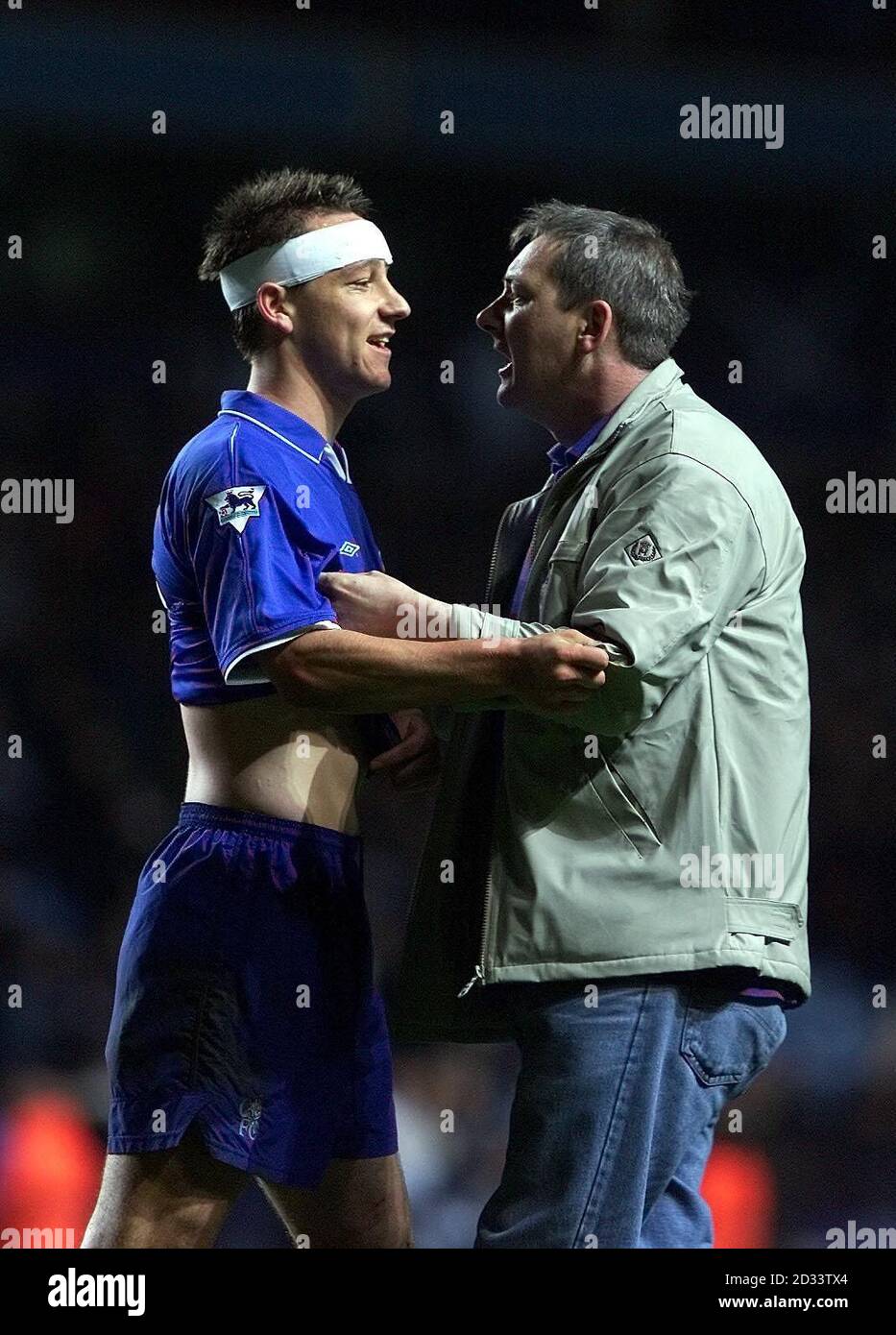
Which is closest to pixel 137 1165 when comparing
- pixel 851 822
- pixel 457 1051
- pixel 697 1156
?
pixel 697 1156

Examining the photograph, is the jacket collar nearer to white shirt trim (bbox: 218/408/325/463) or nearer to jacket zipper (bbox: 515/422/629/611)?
jacket zipper (bbox: 515/422/629/611)

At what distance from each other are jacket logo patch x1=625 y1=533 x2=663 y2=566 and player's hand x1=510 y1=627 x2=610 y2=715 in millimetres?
121

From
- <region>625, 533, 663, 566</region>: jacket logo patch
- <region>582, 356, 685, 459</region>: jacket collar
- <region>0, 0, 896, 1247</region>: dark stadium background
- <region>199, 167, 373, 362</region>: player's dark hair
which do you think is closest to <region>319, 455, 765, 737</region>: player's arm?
<region>625, 533, 663, 566</region>: jacket logo patch

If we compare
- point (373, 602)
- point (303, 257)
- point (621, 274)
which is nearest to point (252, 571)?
point (373, 602)

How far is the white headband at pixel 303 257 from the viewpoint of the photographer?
8.53 feet

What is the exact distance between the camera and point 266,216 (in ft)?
8.68

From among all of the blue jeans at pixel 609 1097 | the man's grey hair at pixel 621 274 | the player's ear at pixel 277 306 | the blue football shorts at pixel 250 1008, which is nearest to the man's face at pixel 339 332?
the player's ear at pixel 277 306

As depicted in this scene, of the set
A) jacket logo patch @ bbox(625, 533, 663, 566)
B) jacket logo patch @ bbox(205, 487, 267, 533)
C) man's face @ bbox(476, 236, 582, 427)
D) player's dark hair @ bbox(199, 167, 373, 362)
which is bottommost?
jacket logo patch @ bbox(625, 533, 663, 566)

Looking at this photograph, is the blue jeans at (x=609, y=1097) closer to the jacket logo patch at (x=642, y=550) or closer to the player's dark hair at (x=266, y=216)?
the jacket logo patch at (x=642, y=550)

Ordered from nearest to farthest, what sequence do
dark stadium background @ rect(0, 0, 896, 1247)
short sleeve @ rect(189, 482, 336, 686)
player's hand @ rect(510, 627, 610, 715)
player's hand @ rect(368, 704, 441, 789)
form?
player's hand @ rect(510, 627, 610, 715) < short sleeve @ rect(189, 482, 336, 686) < player's hand @ rect(368, 704, 441, 789) < dark stadium background @ rect(0, 0, 896, 1247)

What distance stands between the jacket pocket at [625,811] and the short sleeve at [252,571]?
417mm

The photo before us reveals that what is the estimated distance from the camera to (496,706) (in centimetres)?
229

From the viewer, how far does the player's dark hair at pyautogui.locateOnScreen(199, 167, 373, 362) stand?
263cm
